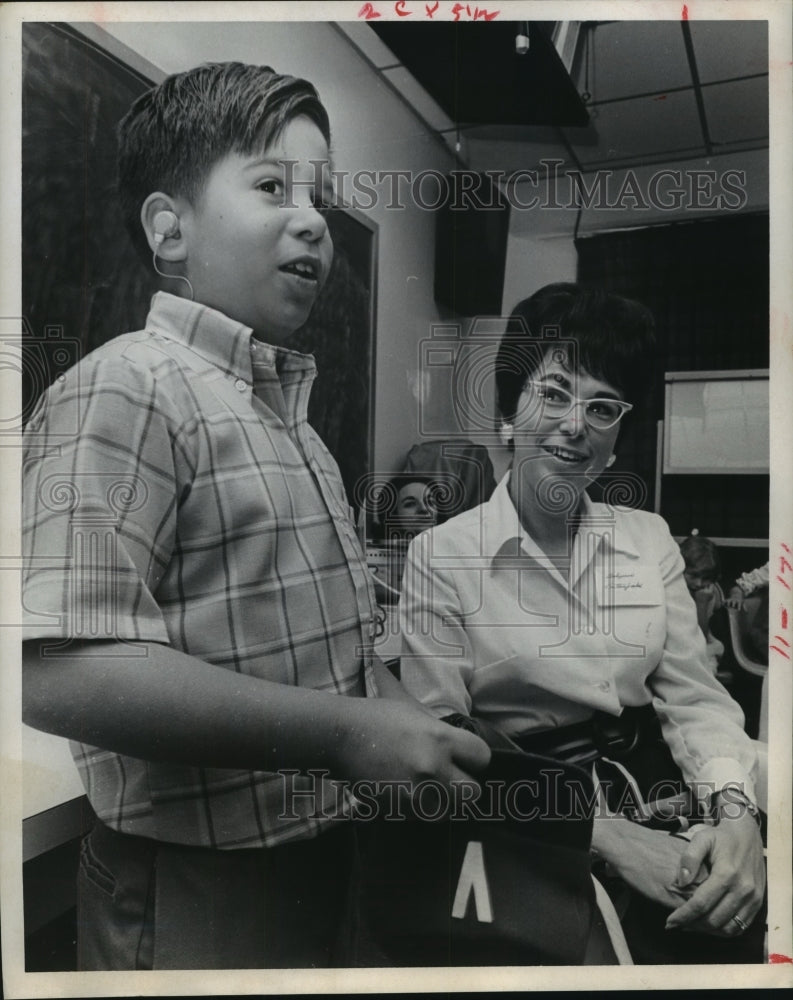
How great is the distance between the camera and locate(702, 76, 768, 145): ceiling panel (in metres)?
1.92

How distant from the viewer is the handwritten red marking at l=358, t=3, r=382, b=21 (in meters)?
1.90

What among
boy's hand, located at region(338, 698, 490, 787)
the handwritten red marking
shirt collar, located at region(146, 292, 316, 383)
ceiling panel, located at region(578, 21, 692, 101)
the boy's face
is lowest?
boy's hand, located at region(338, 698, 490, 787)

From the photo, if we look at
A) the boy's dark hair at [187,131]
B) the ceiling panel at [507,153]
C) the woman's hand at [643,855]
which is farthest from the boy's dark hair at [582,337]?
the woman's hand at [643,855]

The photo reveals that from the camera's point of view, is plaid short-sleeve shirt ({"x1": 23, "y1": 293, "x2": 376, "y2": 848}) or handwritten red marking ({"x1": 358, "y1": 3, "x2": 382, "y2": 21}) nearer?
plaid short-sleeve shirt ({"x1": 23, "y1": 293, "x2": 376, "y2": 848})

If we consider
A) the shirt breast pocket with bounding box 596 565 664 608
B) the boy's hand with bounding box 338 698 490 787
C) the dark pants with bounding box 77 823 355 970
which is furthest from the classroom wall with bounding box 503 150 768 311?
the dark pants with bounding box 77 823 355 970

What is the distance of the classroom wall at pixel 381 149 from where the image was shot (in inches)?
73.7

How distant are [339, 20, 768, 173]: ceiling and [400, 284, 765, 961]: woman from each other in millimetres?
354

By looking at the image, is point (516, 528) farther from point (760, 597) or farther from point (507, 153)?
point (507, 153)

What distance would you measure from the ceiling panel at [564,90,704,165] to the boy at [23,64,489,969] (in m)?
0.65

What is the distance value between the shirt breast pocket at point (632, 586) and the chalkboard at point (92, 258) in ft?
2.15

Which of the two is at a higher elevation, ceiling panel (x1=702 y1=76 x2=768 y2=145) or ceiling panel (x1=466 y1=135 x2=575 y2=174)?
ceiling panel (x1=702 y1=76 x2=768 y2=145)

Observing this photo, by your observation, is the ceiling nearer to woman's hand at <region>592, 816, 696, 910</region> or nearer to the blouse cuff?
the blouse cuff

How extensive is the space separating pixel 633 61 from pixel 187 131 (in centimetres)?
108

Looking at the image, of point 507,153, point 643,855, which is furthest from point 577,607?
point 507,153
